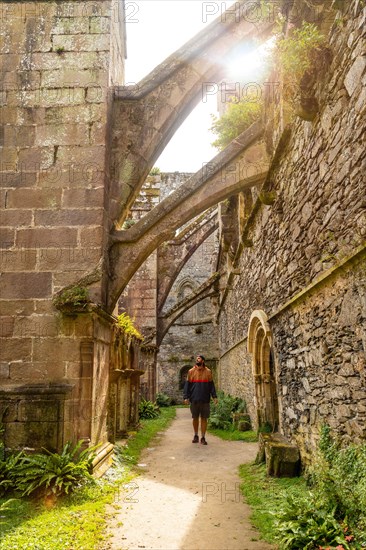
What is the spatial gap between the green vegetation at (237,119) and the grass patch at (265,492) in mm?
5597

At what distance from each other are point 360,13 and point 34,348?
485 cm

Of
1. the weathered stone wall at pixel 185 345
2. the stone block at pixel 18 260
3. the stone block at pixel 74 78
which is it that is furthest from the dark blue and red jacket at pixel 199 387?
the weathered stone wall at pixel 185 345

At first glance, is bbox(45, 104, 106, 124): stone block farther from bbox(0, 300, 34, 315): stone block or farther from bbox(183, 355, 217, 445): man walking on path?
bbox(183, 355, 217, 445): man walking on path

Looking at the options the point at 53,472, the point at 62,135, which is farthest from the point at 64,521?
the point at 62,135

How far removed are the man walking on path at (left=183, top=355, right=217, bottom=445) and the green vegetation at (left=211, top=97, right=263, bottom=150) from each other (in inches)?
166

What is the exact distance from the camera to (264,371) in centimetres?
762

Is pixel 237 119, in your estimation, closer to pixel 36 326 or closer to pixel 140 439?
pixel 36 326

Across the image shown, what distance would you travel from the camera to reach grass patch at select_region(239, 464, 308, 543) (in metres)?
3.59

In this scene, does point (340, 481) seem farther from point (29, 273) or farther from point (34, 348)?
point (29, 273)

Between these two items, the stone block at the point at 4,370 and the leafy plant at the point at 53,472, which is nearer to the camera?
the leafy plant at the point at 53,472

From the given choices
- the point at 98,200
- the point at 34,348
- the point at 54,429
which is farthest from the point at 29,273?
the point at 54,429

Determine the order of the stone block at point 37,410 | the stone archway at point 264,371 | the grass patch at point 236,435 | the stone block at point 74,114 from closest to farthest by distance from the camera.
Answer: the stone block at point 37,410 → the stone block at point 74,114 → the stone archway at point 264,371 → the grass patch at point 236,435

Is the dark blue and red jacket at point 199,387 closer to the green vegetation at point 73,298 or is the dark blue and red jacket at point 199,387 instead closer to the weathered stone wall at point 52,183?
the weathered stone wall at point 52,183

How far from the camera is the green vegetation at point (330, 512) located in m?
2.72
